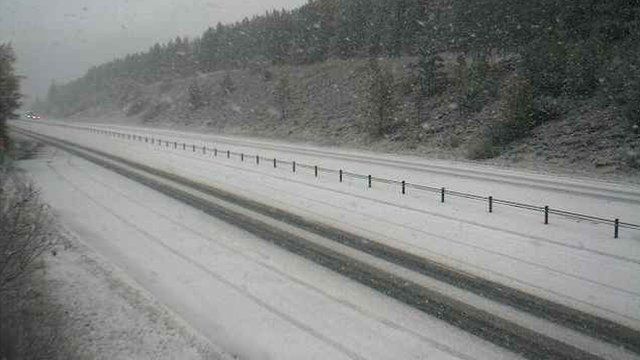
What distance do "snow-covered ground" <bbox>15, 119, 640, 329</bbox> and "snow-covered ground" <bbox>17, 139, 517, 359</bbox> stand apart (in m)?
3.42

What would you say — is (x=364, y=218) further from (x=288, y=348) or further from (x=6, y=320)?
(x=6, y=320)

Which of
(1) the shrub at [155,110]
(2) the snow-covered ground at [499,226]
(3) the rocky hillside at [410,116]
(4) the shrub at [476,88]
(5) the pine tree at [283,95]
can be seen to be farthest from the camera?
(1) the shrub at [155,110]

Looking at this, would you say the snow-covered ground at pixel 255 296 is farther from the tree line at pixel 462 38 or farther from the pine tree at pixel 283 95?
the pine tree at pixel 283 95

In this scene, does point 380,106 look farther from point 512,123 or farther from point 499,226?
point 499,226

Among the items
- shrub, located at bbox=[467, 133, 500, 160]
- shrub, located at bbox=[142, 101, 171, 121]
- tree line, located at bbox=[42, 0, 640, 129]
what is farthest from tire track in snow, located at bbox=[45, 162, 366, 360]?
shrub, located at bbox=[142, 101, 171, 121]

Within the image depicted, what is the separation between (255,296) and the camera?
1096 centimetres

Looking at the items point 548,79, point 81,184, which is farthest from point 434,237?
point 548,79

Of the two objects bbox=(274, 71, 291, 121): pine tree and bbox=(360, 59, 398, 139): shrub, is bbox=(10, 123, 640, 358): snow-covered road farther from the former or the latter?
bbox=(274, 71, 291, 121): pine tree

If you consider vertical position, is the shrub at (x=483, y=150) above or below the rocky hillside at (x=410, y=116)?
below

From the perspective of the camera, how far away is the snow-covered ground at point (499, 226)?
1123 centimetres

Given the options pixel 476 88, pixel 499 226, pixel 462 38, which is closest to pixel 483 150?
pixel 476 88

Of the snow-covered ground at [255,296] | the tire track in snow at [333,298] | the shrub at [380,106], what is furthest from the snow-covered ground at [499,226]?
the shrub at [380,106]

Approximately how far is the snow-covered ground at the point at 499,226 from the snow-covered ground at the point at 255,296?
3.42m

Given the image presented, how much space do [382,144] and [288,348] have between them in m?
36.4
